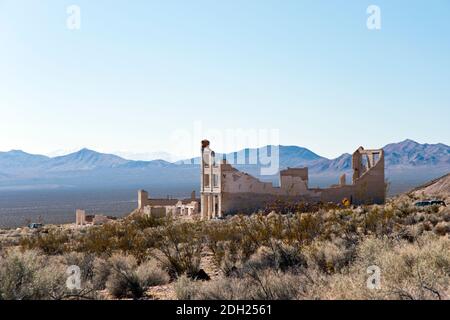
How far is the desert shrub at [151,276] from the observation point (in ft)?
44.2

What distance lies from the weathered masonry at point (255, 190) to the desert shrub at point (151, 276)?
30622 millimetres

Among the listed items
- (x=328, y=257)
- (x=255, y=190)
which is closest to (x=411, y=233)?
(x=328, y=257)

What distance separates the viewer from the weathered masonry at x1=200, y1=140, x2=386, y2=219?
4547 cm

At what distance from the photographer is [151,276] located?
1389 cm

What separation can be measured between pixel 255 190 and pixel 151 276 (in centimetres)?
3272

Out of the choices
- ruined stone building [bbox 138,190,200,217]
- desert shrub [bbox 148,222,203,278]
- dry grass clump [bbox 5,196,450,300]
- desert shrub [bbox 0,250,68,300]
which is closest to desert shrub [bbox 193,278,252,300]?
dry grass clump [bbox 5,196,450,300]

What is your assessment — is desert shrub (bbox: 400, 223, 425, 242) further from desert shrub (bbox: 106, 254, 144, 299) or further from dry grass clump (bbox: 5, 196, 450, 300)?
desert shrub (bbox: 106, 254, 144, 299)

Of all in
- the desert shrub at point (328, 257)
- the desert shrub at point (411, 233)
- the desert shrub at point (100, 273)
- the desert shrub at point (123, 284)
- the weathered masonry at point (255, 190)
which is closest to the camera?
the desert shrub at point (123, 284)

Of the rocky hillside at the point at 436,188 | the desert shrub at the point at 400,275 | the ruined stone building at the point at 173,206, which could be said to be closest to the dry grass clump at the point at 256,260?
the desert shrub at the point at 400,275

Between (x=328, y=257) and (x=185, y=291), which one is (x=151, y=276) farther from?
(x=328, y=257)

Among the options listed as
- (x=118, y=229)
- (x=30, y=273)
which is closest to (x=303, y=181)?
(x=118, y=229)

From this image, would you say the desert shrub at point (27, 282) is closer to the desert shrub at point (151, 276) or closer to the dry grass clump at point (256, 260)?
the dry grass clump at point (256, 260)
